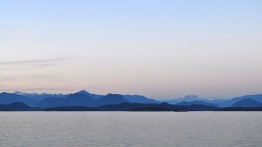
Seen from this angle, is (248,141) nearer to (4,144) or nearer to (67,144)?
(67,144)

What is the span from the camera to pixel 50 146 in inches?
3086

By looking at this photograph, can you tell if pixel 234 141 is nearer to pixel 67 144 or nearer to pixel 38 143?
pixel 67 144

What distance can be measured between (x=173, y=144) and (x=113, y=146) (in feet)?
43.4

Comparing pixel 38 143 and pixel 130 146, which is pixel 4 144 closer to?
pixel 38 143

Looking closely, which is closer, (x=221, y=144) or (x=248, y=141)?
(x=221, y=144)

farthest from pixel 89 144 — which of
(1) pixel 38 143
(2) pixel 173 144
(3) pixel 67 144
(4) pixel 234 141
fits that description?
(4) pixel 234 141

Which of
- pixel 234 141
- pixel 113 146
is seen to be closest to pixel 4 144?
pixel 113 146

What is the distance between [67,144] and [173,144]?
2241 cm

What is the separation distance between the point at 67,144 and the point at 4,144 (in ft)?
43.8

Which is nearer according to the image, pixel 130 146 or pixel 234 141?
pixel 130 146

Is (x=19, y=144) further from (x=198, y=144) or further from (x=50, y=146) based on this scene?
(x=198, y=144)

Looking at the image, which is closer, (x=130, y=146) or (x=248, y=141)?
(x=130, y=146)

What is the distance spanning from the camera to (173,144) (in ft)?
268

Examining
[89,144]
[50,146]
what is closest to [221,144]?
[89,144]
